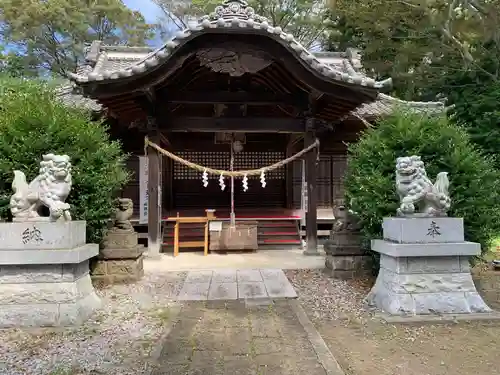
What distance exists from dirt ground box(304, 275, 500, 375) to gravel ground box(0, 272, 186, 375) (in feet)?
6.54

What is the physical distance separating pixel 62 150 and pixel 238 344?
3937mm

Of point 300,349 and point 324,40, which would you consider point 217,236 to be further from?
point 324,40

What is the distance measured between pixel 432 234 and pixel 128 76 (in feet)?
19.4

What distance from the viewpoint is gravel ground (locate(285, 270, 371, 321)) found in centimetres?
553

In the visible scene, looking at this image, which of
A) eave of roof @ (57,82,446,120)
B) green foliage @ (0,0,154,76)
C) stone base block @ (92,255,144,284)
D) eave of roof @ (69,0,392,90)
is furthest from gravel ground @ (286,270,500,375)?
green foliage @ (0,0,154,76)

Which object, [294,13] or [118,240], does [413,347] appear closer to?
[118,240]

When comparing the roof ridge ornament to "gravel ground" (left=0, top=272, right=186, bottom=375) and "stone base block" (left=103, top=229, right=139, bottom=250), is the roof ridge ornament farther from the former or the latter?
"gravel ground" (left=0, top=272, right=186, bottom=375)

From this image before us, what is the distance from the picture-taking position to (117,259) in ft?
23.3

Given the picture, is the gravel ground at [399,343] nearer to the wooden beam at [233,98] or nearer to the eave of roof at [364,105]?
the wooden beam at [233,98]

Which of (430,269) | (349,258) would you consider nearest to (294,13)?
(349,258)

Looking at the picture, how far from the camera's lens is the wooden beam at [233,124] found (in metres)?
9.43

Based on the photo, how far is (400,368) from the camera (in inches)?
148

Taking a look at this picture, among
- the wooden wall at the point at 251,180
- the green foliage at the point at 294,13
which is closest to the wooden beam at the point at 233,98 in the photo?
the wooden wall at the point at 251,180

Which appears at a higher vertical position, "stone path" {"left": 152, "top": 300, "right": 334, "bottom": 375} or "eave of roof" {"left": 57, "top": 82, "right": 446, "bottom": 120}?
"eave of roof" {"left": 57, "top": 82, "right": 446, "bottom": 120}
